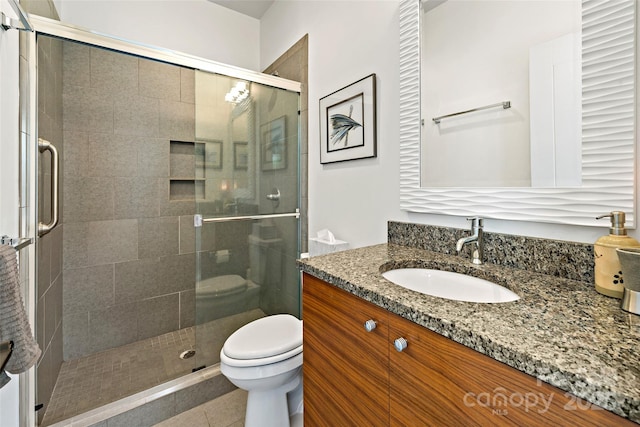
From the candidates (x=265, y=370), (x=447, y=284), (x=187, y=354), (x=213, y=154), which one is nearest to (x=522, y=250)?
(x=447, y=284)

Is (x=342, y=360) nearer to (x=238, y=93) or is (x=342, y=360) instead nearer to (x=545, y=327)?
(x=545, y=327)

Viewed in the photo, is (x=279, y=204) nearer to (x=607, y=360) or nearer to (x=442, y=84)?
(x=442, y=84)

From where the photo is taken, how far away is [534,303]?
0.63m

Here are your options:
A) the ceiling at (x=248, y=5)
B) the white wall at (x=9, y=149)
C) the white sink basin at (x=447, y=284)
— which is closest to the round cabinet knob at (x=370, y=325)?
the white sink basin at (x=447, y=284)

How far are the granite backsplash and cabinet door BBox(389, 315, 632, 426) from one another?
522 mm

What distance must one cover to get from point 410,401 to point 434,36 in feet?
4.26

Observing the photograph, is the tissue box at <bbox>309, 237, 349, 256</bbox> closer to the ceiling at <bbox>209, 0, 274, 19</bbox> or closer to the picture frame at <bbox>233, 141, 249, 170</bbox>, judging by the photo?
the picture frame at <bbox>233, 141, 249, 170</bbox>

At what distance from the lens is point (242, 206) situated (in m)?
1.83

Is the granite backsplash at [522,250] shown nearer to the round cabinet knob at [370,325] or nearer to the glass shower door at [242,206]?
the round cabinet knob at [370,325]

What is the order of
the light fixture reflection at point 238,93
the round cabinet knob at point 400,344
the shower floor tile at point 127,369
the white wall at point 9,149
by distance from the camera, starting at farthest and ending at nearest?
the light fixture reflection at point 238,93 → the shower floor tile at point 127,369 → the white wall at point 9,149 → the round cabinet knob at point 400,344

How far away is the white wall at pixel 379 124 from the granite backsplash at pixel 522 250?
3 centimetres

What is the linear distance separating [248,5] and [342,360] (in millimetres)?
2740

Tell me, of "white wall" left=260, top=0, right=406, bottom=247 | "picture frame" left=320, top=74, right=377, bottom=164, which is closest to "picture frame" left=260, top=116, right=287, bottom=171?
"white wall" left=260, top=0, right=406, bottom=247

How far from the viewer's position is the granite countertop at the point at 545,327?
0.37 meters
